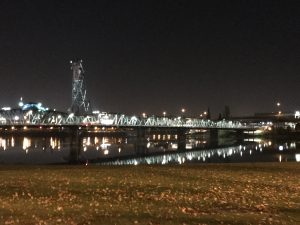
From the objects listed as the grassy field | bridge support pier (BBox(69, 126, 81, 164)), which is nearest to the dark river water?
bridge support pier (BBox(69, 126, 81, 164))

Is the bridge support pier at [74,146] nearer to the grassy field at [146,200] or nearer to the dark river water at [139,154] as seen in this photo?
the dark river water at [139,154]

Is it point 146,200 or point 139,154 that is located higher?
point 146,200

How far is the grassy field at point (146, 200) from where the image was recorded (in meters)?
12.6

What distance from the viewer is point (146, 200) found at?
15.2 meters

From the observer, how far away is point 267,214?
13523 mm

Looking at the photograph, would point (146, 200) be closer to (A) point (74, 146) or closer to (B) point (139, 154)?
(B) point (139, 154)

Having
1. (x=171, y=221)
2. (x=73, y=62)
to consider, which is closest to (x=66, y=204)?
(x=171, y=221)

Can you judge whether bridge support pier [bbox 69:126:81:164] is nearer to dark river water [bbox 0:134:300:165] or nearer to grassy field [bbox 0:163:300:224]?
dark river water [bbox 0:134:300:165]

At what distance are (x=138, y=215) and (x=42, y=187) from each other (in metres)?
6.21

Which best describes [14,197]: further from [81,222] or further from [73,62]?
[73,62]

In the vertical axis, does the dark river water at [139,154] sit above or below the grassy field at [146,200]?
below

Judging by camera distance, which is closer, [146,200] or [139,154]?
[146,200]

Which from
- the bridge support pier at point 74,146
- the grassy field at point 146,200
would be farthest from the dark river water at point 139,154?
the grassy field at point 146,200

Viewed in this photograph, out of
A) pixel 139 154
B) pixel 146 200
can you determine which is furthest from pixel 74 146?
pixel 146 200
